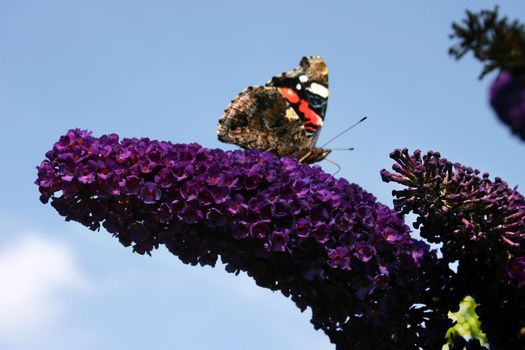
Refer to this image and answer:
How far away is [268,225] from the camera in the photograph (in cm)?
418

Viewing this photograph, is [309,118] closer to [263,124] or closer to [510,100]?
[263,124]

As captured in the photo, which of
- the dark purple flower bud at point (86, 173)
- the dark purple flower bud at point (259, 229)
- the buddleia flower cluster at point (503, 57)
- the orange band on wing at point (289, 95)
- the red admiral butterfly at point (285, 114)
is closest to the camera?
the buddleia flower cluster at point (503, 57)

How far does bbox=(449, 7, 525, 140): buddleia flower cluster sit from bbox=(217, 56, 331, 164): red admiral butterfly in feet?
12.0

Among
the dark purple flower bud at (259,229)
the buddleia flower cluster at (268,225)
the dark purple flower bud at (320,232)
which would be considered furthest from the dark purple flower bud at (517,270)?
the dark purple flower bud at (259,229)

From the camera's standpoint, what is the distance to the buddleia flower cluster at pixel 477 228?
419 centimetres

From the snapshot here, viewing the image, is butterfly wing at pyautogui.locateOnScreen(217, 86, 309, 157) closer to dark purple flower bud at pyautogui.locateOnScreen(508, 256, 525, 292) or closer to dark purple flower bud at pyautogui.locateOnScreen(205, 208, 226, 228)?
dark purple flower bud at pyautogui.locateOnScreen(205, 208, 226, 228)

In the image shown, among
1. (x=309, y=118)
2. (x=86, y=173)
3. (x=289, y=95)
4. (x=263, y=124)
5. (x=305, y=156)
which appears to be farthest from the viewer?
(x=289, y=95)

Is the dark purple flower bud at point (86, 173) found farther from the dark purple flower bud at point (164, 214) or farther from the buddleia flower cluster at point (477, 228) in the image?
the buddleia flower cluster at point (477, 228)

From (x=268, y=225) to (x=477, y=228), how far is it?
3.67 feet

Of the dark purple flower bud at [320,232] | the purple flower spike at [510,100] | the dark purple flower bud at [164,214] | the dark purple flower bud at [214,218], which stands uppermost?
the dark purple flower bud at [164,214]

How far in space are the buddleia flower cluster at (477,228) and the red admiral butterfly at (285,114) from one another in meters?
1.23

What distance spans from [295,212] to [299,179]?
0.78 feet

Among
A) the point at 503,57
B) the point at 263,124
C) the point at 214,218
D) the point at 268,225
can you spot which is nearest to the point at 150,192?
the point at 214,218

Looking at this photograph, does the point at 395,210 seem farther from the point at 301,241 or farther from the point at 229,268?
the point at 229,268
